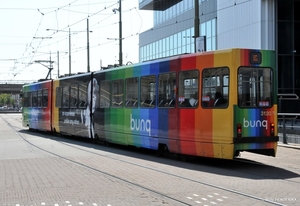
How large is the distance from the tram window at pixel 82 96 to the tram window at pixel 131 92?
459cm

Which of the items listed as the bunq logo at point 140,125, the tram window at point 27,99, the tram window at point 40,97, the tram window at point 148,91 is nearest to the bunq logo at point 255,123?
the tram window at point 148,91

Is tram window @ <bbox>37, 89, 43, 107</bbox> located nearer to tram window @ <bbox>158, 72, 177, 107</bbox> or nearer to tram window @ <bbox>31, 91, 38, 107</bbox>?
tram window @ <bbox>31, 91, 38, 107</bbox>

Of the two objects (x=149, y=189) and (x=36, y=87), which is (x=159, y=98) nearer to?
(x=149, y=189)

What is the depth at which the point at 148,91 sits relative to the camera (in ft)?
48.8

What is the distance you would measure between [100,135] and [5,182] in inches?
354

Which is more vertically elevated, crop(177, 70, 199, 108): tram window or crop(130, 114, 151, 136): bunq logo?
crop(177, 70, 199, 108): tram window

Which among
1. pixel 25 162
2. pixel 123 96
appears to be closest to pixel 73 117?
pixel 123 96

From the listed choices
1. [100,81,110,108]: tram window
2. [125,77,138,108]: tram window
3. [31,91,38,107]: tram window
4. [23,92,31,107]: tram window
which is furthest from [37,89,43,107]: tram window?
[125,77,138,108]: tram window

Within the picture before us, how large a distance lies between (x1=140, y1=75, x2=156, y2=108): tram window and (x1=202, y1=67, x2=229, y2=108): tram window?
2.55 m

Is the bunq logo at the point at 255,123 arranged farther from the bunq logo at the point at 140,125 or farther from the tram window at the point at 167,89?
the bunq logo at the point at 140,125

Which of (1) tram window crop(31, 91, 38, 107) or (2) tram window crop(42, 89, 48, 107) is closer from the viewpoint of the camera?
(2) tram window crop(42, 89, 48, 107)

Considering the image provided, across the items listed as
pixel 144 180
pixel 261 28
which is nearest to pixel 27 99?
pixel 261 28

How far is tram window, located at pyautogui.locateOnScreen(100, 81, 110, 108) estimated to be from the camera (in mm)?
17984

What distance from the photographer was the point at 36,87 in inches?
1131
